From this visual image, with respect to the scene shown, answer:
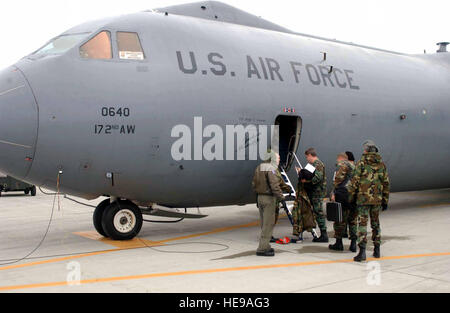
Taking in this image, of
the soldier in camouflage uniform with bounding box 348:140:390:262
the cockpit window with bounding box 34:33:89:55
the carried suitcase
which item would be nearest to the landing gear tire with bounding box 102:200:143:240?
the cockpit window with bounding box 34:33:89:55

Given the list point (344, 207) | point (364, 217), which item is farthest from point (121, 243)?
point (364, 217)

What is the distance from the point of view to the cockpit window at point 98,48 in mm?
9281

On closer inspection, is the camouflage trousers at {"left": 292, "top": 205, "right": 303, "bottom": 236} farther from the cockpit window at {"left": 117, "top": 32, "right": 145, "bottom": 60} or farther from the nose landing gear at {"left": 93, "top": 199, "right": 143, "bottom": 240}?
the cockpit window at {"left": 117, "top": 32, "right": 145, "bottom": 60}

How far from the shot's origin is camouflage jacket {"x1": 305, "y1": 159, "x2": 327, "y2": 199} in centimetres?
989

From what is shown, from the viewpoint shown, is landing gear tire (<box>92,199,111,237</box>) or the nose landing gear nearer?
the nose landing gear

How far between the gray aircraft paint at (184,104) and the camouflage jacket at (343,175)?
6.67 feet

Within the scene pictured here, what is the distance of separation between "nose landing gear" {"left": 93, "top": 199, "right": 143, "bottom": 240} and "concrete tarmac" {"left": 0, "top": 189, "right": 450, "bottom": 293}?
0.63 ft

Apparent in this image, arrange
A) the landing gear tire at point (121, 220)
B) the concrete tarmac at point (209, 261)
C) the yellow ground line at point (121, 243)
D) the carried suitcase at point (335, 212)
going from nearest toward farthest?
the concrete tarmac at point (209, 261) < the yellow ground line at point (121, 243) < the carried suitcase at point (335, 212) < the landing gear tire at point (121, 220)

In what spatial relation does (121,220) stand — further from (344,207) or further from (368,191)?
(368,191)

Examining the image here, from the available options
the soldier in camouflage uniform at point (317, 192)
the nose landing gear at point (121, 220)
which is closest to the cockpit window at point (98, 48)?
the nose landing gear at point (121, 220)

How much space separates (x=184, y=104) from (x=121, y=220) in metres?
2.75

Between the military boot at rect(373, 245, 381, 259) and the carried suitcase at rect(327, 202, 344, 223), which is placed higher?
the carried suitcase at rect(327, 202, 344, 223)

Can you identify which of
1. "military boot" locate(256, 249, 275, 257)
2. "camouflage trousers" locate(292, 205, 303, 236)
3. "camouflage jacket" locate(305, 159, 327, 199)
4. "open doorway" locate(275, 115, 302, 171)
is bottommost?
"military boot" locate(256, 249, 275, 257)

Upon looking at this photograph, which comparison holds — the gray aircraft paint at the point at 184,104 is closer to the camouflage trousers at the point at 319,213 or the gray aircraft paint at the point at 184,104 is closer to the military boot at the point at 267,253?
the camouflage trousers at the point at 319,213
